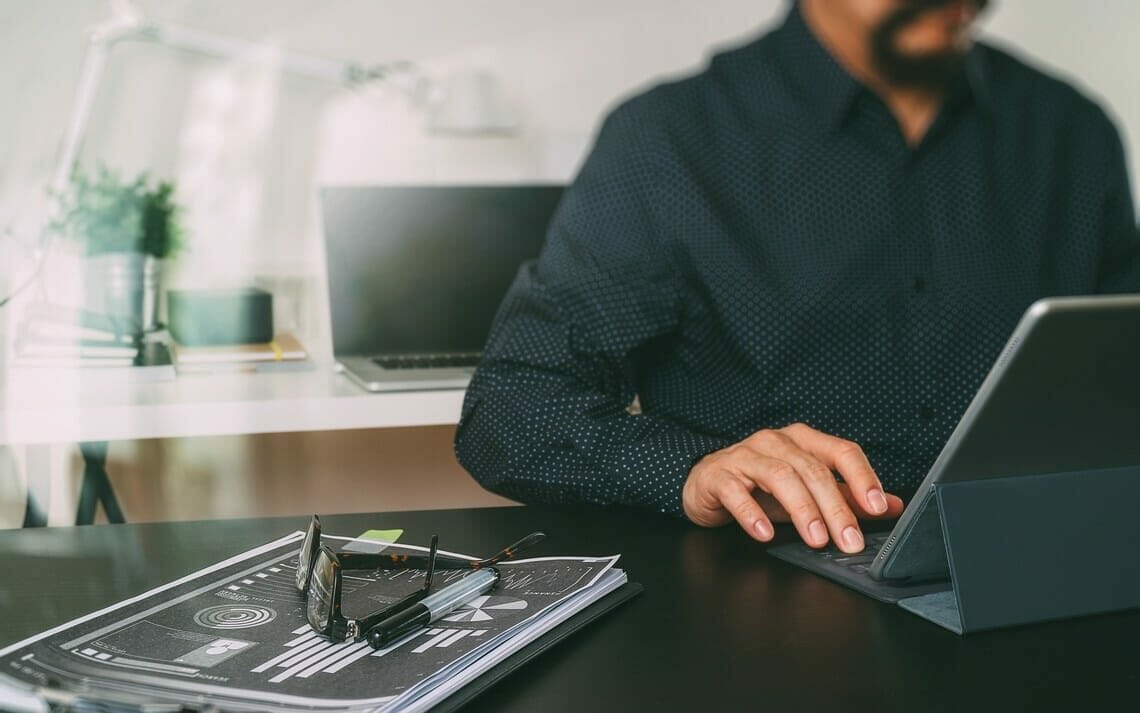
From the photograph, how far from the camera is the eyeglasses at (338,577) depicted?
498mm

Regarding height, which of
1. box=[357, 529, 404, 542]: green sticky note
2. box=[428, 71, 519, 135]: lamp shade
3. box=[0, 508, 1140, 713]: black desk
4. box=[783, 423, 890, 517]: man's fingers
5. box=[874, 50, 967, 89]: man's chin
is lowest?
box=[0, 508, 1140, 713]: black desk

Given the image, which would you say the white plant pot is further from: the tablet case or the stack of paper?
the tablet case

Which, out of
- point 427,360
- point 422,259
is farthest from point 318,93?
point 427,360

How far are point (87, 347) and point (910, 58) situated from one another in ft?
3.62

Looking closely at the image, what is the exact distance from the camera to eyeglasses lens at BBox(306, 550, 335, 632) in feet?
1.65

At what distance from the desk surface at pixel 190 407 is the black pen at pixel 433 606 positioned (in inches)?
34.4

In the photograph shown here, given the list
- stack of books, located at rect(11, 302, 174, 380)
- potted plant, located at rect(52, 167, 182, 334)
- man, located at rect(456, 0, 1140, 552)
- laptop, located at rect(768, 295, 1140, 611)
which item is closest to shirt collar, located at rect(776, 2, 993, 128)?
man, located at rect(456, 0, 1140, 552)

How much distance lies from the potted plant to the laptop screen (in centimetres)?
27

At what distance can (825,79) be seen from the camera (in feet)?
3.82

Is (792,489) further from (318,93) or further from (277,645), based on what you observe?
(318,93)

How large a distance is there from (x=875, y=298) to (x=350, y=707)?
816 mm

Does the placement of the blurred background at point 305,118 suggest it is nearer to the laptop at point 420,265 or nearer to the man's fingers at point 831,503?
the laptop at point 420,265

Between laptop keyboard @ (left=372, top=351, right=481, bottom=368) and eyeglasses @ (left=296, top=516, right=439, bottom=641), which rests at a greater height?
laptop keyboard @ (left=372, top=351, right=481, bottom=368)

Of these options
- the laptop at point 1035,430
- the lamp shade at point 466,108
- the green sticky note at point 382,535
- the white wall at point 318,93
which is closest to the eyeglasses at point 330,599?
the green sticky note at point 382,535
